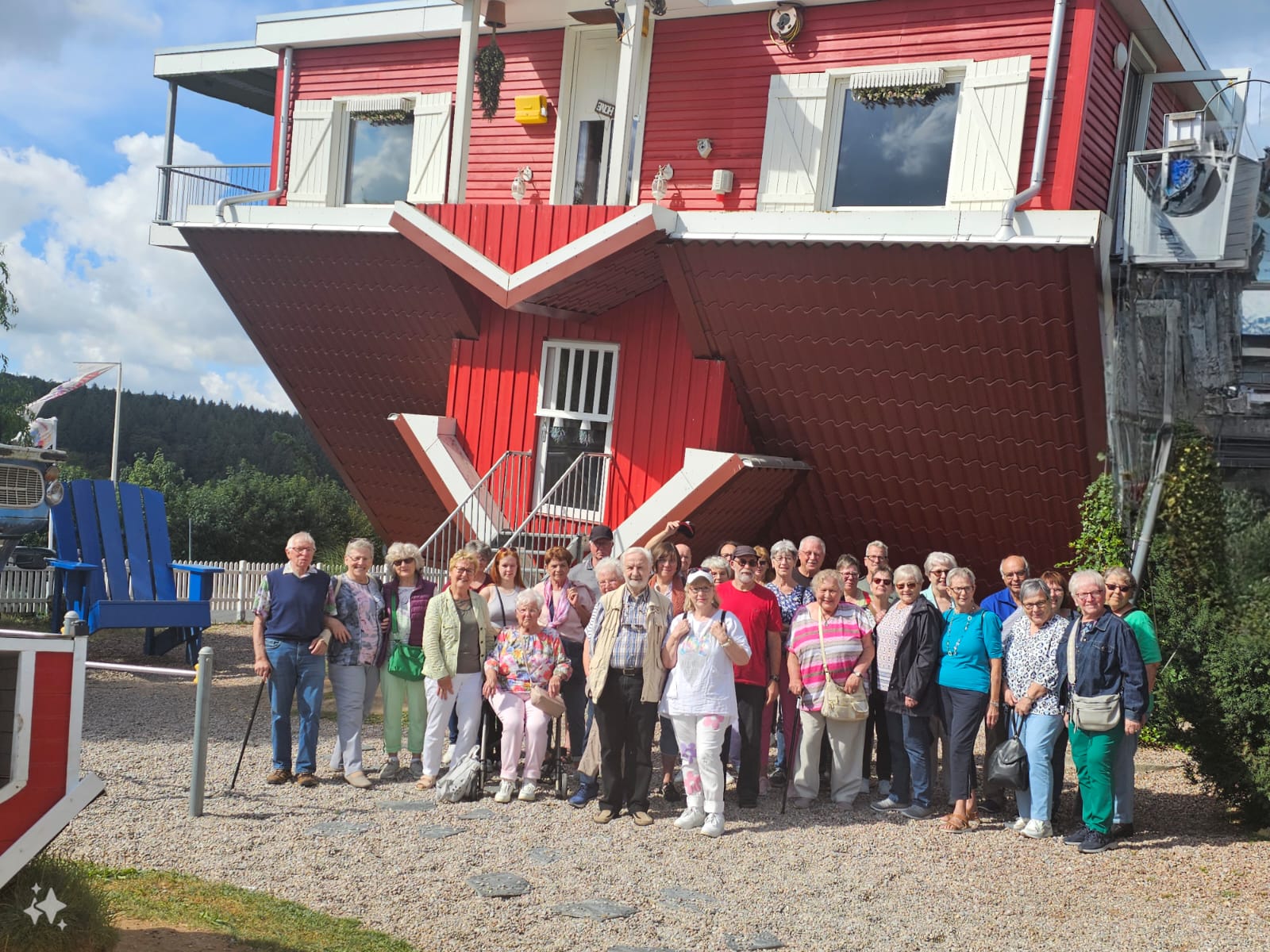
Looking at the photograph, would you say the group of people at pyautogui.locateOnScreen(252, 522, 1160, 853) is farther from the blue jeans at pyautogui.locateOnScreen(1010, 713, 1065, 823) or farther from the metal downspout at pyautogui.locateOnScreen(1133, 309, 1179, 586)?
the metal downspout at pyautogui.locateOnScreen(1133, 309, 1179, 586)

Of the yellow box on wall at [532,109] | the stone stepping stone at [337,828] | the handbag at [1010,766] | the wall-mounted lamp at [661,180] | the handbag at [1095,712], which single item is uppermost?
the yellow box on wall at [532,109]

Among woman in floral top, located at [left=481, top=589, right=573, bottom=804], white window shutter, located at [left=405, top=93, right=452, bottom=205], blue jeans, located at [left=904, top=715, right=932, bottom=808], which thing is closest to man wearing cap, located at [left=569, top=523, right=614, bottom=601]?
woman in floral top, located at [left=481, top=589, right=573, bottom=804]

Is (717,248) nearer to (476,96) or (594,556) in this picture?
(594,556)

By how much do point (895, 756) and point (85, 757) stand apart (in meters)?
5.34

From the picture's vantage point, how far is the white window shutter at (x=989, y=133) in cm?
1051

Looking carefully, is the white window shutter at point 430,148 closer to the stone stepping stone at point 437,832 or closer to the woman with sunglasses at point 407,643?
the woman with sunglasses at point 407,643

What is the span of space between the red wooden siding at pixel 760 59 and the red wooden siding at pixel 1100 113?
182mm

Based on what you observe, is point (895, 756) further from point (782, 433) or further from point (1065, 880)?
point (782, 433)

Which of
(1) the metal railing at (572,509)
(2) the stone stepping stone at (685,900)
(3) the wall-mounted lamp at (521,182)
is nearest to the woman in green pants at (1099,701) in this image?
(2) the stone stepping stone at (685,900)

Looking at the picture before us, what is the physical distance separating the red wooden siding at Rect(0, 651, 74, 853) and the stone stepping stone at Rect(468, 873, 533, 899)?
2075 millimetres

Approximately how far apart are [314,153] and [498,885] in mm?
10570

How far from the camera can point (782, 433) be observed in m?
12.2

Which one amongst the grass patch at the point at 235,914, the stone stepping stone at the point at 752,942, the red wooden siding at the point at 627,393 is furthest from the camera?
the red wooden siding at the point at 627,393

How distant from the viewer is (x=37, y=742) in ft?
15.6
